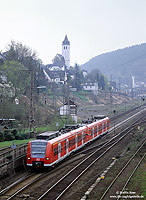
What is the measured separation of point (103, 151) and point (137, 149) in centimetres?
333

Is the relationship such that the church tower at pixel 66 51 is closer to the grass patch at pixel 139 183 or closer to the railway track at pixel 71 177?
the railway track at pixel 71 177

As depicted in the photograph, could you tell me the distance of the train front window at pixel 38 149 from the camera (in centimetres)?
2356

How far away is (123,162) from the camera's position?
27.1 meters

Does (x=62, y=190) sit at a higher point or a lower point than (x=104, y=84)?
lower

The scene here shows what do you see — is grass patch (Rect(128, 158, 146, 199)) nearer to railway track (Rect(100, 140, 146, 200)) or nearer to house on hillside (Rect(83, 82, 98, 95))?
railway track (Rect(100, 140, 146, 200))

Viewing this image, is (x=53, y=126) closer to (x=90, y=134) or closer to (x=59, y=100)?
(x=90, y=134)

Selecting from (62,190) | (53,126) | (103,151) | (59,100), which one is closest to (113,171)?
(62,190)

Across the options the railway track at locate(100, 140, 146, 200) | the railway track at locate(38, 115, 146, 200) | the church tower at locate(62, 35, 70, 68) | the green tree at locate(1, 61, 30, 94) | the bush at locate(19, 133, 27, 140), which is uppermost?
the church tower at locate(62, 35, 70, 68)

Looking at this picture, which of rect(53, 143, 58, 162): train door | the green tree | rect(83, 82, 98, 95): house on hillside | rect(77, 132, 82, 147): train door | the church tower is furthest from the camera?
the church tower

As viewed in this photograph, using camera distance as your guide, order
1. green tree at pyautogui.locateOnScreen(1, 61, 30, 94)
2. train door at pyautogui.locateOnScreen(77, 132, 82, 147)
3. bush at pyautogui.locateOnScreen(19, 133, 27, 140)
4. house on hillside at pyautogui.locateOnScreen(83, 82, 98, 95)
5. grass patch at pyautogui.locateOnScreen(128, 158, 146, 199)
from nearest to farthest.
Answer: grass patch at pyautogui.locateOnScreen(128, 158, 146, 199), train door at pyautogui.locateOnScreen(77, 132, 82, 147), bush at pyautogui.locateOnScreen(19, 133, 27, 140), green tree at pyautogui.locateOnScreen(1, 61, 30, 94), house on hillside at pyautogui.locateOnScreen(83, 82, 98, 95)

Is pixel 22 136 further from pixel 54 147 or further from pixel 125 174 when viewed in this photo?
pixel 125 174

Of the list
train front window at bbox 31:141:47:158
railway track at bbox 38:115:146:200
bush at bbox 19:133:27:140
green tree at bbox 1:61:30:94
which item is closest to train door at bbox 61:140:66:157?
railway track at bbox 38:115:146:200

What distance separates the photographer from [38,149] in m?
23.7

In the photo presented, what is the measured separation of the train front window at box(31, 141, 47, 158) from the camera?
23.6 meters
